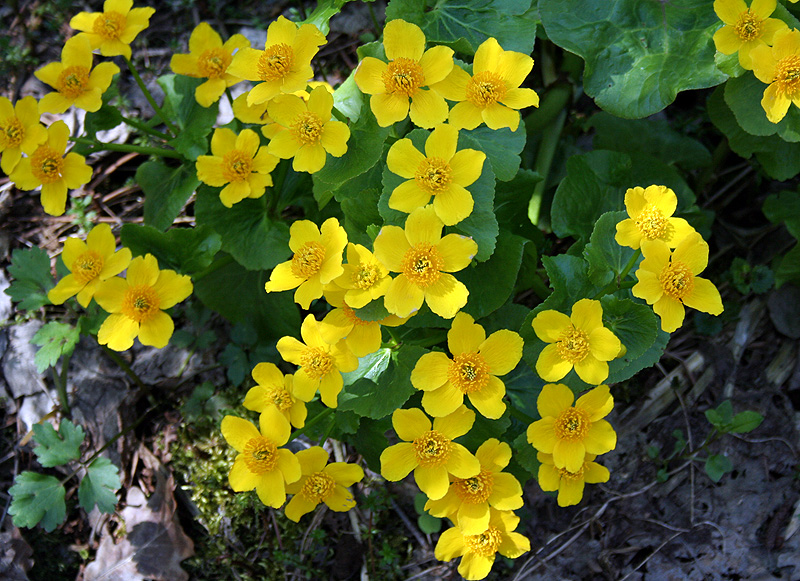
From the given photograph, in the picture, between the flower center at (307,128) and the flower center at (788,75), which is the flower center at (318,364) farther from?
the flower center at (788,75)

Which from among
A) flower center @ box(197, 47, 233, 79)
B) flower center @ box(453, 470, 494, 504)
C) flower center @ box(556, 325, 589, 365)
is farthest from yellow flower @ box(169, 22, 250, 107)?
flower center @ box(453, 470, 494, 504)

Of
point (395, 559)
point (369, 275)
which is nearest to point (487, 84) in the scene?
point (369, 275)

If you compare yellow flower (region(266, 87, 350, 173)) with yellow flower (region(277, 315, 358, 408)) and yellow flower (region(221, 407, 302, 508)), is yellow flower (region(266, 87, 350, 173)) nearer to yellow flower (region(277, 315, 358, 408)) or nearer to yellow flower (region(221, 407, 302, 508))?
yellow flower (region(277, 315, 358, 408))

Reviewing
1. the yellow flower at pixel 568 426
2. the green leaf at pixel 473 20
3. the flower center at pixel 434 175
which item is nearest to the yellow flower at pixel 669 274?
the yellow flower at pixel 568 426

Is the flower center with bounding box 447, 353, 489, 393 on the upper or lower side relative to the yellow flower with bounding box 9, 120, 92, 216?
lower

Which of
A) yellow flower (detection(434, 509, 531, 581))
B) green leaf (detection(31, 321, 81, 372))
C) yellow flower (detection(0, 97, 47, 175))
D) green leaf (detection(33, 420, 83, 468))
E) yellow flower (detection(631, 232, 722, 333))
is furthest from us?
green leaf (detection(33, 420, 83, 468))

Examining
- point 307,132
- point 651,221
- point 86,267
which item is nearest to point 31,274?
point 86,267

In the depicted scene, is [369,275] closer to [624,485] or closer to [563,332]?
[563,332]
